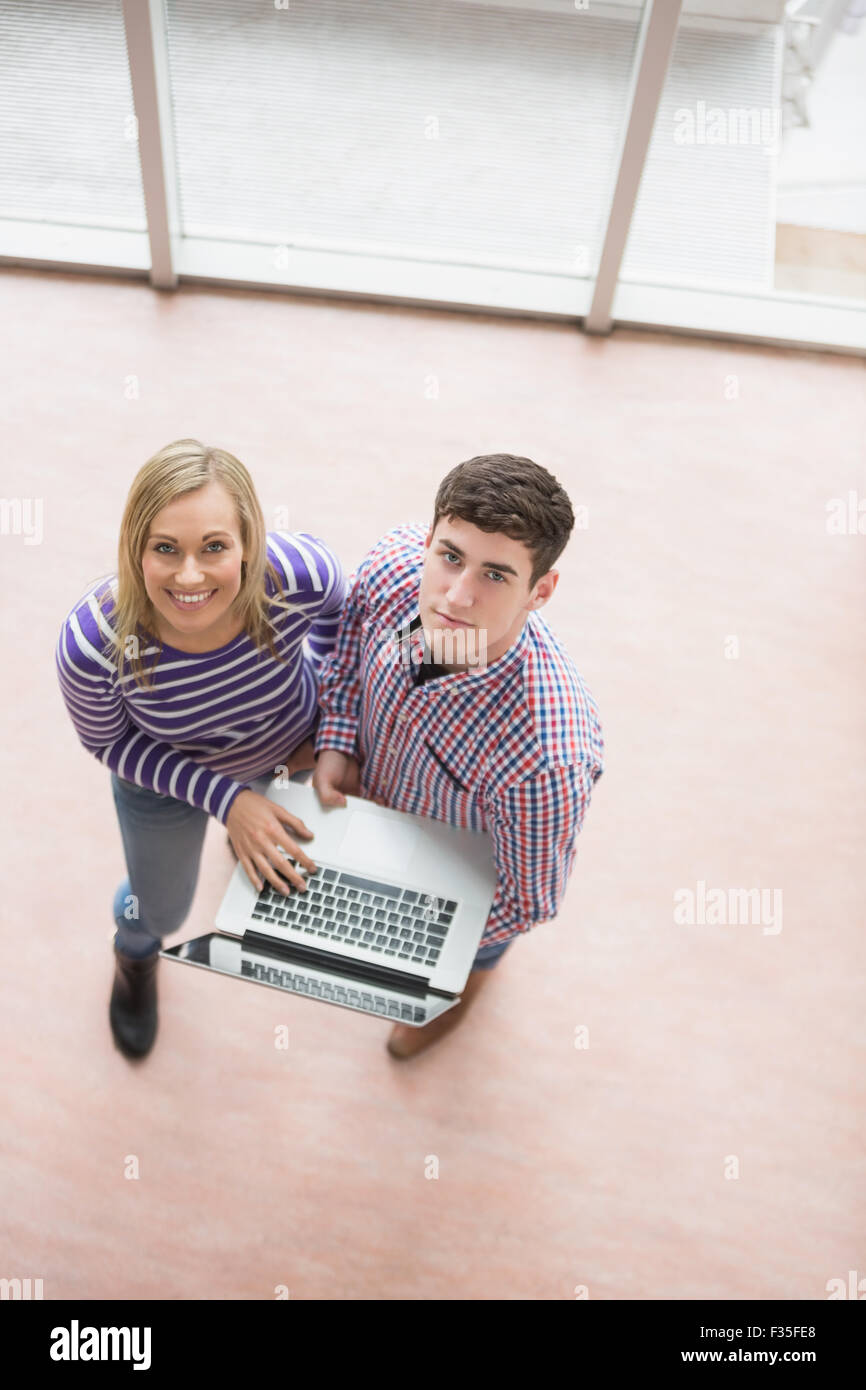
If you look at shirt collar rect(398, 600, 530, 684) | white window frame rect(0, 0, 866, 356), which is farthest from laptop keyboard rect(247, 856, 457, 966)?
white window frame rect(0, 0, 866, 356)

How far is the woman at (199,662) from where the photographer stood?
1.53m

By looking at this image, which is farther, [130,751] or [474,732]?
[130,751]

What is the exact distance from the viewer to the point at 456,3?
2.88 metres

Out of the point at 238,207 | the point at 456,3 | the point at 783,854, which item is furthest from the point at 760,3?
the point at 783,854

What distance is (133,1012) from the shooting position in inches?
91.0

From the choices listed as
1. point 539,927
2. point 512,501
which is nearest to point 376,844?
point 512,501

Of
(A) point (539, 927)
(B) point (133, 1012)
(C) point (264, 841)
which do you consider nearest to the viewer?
(C) point (264, 841)

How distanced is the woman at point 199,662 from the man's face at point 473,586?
0.91 feet

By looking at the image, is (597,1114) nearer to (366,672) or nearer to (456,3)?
(366,672)

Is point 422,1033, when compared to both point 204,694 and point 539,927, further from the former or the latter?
point 204,694

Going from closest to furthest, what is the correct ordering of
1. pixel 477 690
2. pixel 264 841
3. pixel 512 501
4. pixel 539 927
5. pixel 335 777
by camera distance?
1. pixel 512 501
2. pixel 477 690
3. pixel 264 841
4. pixel 335 777
5. pixel 539 927

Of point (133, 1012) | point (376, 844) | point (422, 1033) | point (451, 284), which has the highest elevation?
point (451, 284)

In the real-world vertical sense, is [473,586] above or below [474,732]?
above

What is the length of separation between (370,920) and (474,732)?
309 mm
